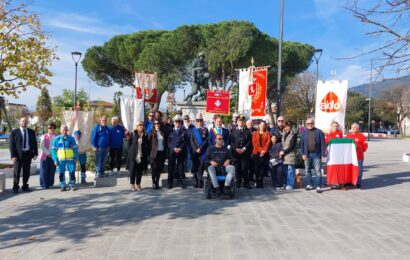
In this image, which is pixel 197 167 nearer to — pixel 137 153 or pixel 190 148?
pixel 190 148

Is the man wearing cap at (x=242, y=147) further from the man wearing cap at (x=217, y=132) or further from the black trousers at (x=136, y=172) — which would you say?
the black trousers at (x=136, y=172)

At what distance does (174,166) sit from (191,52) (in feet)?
81.9

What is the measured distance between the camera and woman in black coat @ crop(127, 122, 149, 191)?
8.40m

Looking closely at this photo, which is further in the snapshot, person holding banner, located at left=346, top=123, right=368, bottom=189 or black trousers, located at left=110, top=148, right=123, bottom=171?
black trousers, located at left=110, top=148, right=123, bottom=171

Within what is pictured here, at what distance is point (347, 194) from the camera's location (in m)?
8.27

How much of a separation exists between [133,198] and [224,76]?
25652 millimetres

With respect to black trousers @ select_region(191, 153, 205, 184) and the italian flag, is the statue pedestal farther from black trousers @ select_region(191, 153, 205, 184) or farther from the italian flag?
the italian flag

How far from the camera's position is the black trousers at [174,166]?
28.9 feet

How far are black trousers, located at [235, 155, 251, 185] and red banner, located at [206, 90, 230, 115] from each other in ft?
16.4

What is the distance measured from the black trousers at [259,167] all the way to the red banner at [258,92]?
11.2ft

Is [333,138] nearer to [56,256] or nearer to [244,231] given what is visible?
[244,231]

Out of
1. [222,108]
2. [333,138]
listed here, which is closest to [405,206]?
[333,138]

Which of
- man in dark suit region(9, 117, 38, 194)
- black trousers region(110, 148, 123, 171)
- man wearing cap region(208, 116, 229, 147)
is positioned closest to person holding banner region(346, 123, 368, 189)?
man wearing cap region(208, 116, 229, 147)

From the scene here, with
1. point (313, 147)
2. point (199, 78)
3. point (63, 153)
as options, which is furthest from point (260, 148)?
point (199, 78)
